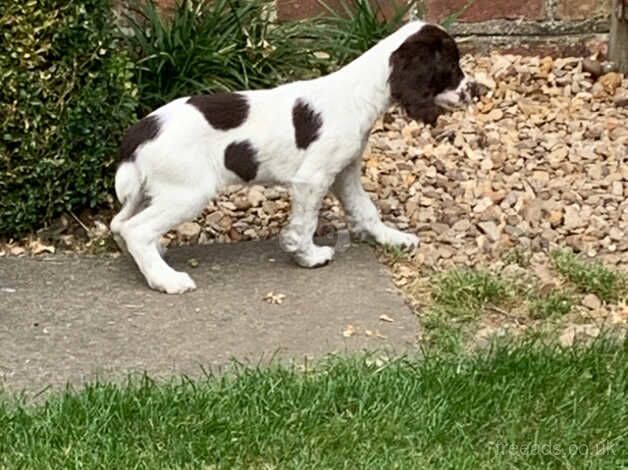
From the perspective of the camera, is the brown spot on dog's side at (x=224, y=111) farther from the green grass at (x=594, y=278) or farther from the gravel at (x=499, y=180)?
the green grass at (x=594, y=278)

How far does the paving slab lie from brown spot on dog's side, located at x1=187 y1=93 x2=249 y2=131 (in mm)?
617

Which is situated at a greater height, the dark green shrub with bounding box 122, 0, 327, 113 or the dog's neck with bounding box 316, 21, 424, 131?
the dog's neck with bounding box 316, 21, 424, 131

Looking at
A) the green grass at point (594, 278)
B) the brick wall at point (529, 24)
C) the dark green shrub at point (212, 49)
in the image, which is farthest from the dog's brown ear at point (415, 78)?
the brick wall at point (529, 24)

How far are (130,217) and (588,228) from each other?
1.94 meters

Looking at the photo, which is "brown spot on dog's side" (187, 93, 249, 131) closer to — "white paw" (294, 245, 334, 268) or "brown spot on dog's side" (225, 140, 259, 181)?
"brown spot on dog's side" (225, 140, 259, 181)

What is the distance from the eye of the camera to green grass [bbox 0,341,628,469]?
3770 mm

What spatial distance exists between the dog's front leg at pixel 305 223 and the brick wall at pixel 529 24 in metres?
2.50

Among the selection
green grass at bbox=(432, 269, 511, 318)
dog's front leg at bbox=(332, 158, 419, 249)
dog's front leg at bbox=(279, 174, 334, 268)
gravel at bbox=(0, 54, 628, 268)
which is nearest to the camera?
green grass at bbox=(432, 269, 511, 318)

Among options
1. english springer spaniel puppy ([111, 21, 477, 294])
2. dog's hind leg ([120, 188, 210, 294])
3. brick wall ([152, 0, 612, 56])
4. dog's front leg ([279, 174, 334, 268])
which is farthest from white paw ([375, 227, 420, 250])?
brick wall ([152, 0, 612, 56])

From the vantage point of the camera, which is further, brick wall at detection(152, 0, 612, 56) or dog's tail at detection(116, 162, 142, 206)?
brick wall at detection(152, 0, 612, 56)

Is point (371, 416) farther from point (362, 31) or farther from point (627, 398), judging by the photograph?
point (362, 31)

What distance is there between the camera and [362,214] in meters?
5.36

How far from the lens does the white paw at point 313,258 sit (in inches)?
204

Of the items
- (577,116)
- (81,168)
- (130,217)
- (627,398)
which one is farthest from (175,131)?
(577,116)
